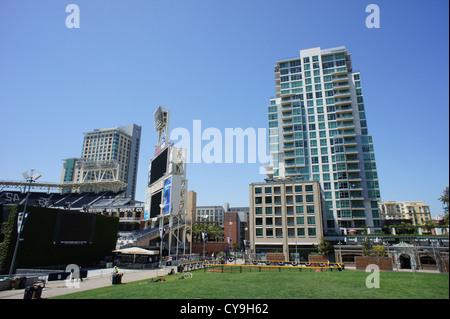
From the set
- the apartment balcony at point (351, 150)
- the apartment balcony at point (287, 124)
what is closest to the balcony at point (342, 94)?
the apartment balcony at point (287, 124)

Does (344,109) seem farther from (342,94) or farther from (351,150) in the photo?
(351,150)

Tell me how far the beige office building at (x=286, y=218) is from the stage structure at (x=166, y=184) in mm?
17537

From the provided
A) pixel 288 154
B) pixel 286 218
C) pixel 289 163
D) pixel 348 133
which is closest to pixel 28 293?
pixel 286 218

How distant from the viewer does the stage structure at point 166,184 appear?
1928 inches

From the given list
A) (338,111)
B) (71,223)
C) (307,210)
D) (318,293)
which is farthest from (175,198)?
(338,111)

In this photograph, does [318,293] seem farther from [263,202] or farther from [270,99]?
[270,99]

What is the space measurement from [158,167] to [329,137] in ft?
156

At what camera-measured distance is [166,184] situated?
50750 mm

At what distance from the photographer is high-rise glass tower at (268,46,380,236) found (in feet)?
221

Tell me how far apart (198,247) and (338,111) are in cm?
5258

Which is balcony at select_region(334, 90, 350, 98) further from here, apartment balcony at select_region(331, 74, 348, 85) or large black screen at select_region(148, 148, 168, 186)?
large black screen at select_region(148, 148, 168, 186)

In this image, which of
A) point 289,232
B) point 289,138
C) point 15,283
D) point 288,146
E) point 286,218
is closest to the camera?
point 15,283

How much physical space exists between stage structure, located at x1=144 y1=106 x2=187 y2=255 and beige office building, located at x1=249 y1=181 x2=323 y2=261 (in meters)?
17.5
